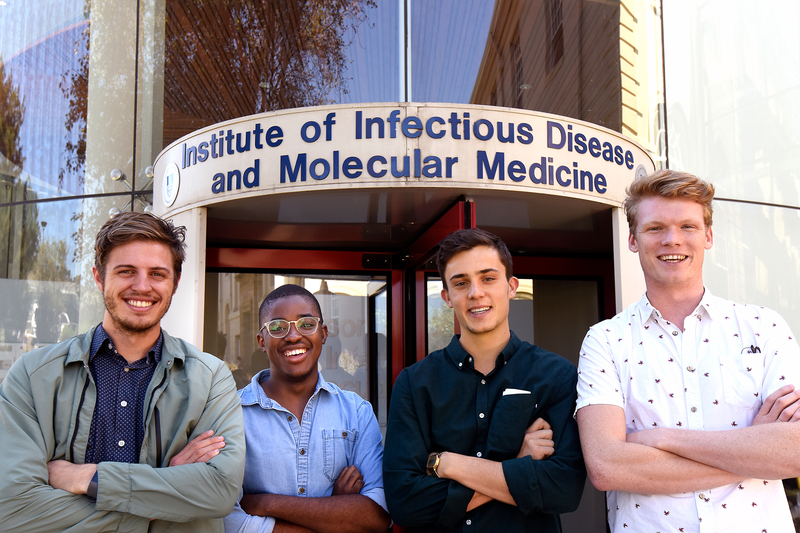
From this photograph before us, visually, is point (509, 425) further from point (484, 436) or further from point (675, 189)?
point (675, 189)

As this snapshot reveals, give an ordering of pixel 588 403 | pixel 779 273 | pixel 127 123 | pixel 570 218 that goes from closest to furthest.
Result: pixel 588 403 → pixel 570 218 → pixel 127 123 → pixel 779 273

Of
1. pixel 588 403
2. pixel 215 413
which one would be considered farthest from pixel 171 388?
pixel 588 403

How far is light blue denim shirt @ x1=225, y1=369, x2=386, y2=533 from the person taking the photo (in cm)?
255

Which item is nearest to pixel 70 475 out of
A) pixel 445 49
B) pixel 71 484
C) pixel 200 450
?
pixel 71 484

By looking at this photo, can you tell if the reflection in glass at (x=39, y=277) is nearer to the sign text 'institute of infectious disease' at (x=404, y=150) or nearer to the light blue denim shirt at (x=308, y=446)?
the sign text 'institute of infectious disease' at (x=404, y=150)

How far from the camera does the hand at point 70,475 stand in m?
2.00

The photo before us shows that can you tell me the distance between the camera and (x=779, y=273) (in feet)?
24.3

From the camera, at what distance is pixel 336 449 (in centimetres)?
265

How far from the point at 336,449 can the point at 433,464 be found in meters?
0.51

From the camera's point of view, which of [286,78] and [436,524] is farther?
[286,78]

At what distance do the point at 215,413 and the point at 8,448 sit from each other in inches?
25.7

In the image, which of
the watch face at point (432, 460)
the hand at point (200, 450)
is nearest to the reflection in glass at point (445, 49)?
the watch face at point (432, 460)

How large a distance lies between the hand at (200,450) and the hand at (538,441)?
3.62 ft

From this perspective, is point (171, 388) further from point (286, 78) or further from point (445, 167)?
point (286, 78)
